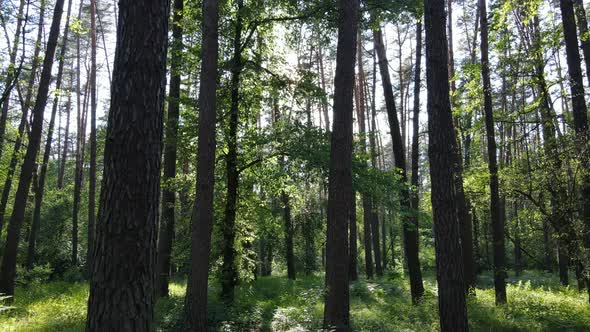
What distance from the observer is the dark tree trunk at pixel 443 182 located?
6617 millimetres

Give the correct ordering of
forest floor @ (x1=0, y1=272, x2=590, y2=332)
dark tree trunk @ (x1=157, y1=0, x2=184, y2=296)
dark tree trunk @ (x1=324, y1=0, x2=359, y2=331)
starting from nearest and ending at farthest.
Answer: dark tree trunk @ (x1=324, y1=0, x2=359, y2=331) < forest floor @ (x1=0, y1=272, x2=590, y2=332) < dark tree trunk @ (x1=157, y1=0, x2=184, y2=296)

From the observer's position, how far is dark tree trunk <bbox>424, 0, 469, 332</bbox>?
261 inches

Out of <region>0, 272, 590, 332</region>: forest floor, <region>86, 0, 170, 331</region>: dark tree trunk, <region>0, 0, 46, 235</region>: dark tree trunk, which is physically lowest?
<region>0, 272, 590, 332</region>: forest floor

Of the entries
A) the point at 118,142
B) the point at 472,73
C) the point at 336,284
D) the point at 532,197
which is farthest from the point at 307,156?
the point at 118,142

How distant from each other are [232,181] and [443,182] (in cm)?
639

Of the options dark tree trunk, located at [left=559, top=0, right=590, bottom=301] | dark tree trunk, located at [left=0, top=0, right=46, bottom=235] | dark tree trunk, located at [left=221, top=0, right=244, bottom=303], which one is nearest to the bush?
dark tree trunk, located at [left=0, top=0, right=46, bottom=235]

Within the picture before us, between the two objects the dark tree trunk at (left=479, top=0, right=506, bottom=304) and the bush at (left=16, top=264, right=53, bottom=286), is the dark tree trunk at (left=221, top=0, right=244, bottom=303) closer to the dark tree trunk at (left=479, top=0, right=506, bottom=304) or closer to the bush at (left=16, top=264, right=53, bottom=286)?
the dark tree trunk at (left=479, top=0, right=506, bottom=304)

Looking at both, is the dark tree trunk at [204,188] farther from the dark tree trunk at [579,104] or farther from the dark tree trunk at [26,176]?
the dark tree trunk at [579,104]

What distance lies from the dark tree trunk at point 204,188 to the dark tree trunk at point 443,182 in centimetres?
420

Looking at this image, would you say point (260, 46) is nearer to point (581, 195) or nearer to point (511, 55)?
point (511, 55)

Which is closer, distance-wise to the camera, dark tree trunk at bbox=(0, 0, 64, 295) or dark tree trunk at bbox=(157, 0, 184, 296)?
dark tree trunk at bbox=(157, 0, 184, 296)

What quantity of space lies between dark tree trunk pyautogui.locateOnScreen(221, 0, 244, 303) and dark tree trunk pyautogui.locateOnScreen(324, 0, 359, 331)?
178 inches

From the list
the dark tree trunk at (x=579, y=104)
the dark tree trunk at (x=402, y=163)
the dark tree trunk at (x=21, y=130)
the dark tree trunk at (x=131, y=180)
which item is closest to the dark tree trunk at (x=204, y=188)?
→ the dark tree trunk at (x=131, y=180)

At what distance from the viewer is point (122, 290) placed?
2801mm
